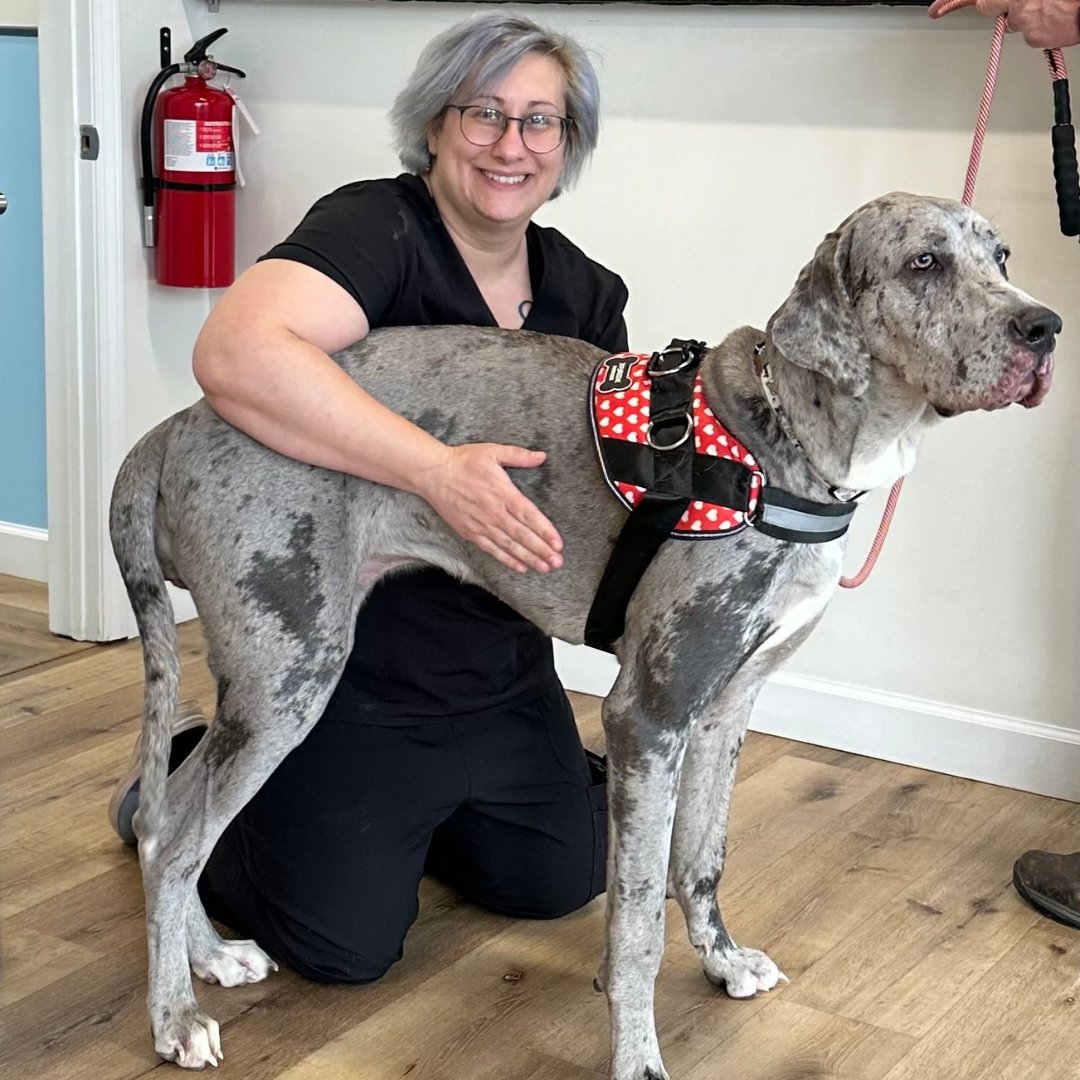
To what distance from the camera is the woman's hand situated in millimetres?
1901

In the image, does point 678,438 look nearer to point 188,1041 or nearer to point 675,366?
point 675,366

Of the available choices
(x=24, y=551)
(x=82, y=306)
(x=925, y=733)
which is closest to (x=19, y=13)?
(x=82, y=306)

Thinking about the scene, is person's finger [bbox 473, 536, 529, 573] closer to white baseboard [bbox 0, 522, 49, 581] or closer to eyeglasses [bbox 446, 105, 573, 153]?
eyeglasses [bbox 446, 105, 573, 153]

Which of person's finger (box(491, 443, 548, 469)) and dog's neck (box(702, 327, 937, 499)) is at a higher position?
dog's neck (box(702, 327, 937, 499))

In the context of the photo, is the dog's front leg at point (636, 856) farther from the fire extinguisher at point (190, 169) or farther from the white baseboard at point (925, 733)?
the fire extinguisher at point (190, 169)

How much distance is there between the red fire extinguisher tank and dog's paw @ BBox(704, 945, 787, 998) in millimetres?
2118

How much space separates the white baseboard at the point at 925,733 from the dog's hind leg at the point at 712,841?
3.26 feet

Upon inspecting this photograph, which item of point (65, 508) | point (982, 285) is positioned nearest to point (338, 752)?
point (982, 285)

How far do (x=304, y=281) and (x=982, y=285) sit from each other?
0.84m

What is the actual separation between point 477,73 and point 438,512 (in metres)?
0.64

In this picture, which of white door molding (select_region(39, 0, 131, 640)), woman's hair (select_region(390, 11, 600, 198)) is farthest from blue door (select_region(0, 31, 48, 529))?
woman's hair (select_region(390, 11, 600, 198))

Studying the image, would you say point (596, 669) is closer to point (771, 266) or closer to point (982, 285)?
point (771, 266)

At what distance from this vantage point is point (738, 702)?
84.3 inches

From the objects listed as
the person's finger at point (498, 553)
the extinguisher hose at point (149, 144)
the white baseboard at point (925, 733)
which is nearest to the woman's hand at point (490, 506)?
the person's finger at point (498, 553)
